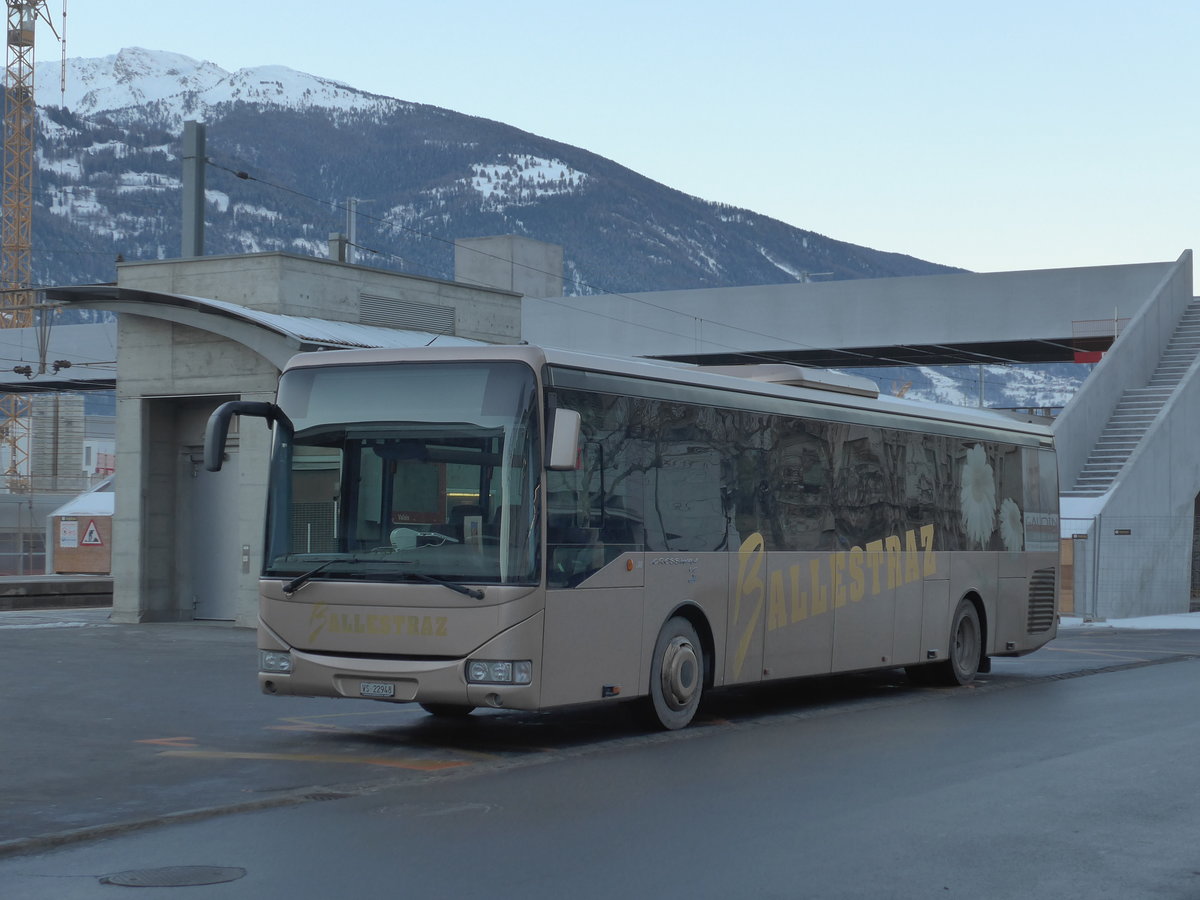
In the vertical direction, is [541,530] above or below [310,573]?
above

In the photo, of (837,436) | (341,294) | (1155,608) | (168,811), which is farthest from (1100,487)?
(168,811)

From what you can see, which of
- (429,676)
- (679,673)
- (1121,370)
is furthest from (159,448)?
(1121,370)

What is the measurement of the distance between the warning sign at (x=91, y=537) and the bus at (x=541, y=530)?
33.0 metres

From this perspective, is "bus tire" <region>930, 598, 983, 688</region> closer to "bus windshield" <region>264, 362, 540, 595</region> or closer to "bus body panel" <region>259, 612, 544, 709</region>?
"bus body panel" <region>259, 612, 544, 709</region>

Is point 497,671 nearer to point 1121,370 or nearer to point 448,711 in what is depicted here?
point 448,711

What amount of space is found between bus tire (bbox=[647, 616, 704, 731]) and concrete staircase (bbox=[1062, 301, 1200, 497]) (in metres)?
23.6

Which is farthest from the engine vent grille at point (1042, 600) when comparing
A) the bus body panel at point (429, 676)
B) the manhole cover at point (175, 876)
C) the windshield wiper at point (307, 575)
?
the manhole cover at point (175, 876)

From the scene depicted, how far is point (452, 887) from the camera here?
7230 mm

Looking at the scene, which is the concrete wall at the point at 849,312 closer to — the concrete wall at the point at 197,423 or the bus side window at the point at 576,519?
the concrete wall at the point at 197,423

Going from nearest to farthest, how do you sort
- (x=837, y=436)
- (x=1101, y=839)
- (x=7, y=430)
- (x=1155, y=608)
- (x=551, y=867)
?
(x=551, y=867), (x=1101, y=839), (x=837, y=436), (x=1155, y=608), (x=7, y=430)

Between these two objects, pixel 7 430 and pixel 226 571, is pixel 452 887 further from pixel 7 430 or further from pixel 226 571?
pixel 7 430

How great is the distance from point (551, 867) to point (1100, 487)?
30.4 m

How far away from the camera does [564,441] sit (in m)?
11.6

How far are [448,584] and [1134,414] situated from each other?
30.8 metres
